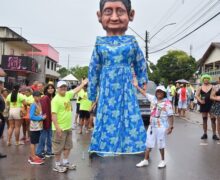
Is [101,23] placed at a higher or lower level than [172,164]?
higher

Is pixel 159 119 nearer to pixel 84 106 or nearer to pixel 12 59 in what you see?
pixel 84 106

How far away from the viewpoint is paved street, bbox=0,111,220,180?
19.2 ft

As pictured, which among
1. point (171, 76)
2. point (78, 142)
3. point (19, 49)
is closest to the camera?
point (78, 142)

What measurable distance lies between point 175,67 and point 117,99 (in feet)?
146

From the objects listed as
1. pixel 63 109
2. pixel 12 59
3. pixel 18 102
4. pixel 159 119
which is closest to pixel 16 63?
pixel 12 59

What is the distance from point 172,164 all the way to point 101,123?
243 cm

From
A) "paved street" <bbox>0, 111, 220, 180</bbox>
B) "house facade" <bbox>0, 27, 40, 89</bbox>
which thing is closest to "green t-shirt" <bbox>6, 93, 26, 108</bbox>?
"paved street" <bbox>0, 111, 220, 180</bbox>

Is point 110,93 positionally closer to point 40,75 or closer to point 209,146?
point 209,146

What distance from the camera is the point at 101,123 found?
192 inches

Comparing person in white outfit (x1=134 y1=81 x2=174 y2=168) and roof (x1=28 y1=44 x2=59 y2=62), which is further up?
roof (x1=28 y1=44 x2=59 y2=62)

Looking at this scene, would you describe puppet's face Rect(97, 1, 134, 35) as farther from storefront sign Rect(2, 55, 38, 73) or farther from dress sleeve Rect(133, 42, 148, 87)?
storefront sign Rect(2, 55, 38, 73)

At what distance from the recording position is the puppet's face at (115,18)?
4.81 metres

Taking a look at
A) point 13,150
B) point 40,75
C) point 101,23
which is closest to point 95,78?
point 101,23

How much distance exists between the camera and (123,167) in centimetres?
629
